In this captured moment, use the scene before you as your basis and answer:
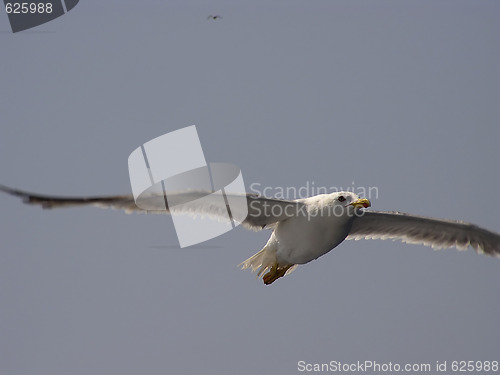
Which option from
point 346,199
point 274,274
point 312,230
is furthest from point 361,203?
point 274,274

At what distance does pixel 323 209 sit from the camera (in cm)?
1029

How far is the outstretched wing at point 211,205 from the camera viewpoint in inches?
376

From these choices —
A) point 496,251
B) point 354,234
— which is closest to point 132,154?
point 354,234

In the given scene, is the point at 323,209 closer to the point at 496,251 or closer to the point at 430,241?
the point at 430,241

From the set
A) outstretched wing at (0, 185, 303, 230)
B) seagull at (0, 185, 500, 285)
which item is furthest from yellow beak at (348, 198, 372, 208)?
outstretched wing at (0, 185, 303, 230)

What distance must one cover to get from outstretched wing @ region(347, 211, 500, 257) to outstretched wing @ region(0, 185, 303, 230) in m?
1.92

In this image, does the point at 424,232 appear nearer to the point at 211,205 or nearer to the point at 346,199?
the point at 346,199

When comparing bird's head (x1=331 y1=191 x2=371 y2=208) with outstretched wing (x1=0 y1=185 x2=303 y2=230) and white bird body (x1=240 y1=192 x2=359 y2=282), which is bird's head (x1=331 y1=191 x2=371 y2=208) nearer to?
white bird body (x1=240 y1=192 x2=359 y2=282)

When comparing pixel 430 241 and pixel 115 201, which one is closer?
pixel 115 201

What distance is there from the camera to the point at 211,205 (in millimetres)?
10438

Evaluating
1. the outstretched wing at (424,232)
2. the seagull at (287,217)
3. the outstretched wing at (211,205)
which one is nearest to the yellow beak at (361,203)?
the seagull at (287,217)

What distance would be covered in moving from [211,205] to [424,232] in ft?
13.9

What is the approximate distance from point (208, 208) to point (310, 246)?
1.56 metres

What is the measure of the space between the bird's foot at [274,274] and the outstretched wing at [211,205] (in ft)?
2.53
